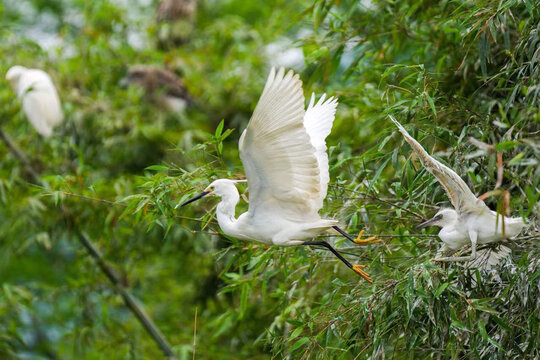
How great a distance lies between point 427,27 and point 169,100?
7.18 ft

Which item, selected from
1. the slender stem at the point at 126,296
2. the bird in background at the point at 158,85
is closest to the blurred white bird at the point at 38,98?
the bird in background at the point at 158,85

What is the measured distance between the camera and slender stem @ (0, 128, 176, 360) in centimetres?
383

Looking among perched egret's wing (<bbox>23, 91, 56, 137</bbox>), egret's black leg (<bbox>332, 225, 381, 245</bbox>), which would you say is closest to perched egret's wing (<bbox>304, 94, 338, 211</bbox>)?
egret's black leg (<bbox>332, 225, 381, 245</bbox>)

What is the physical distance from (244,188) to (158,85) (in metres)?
2.27

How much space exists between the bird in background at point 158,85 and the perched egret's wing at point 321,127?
2.48m

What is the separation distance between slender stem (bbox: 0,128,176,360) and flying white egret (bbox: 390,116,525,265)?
226cm

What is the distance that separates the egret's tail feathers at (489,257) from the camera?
75.1 inches

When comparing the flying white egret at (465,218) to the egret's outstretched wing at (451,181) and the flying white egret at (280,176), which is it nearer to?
the egret's outstretched wing at (451,181)

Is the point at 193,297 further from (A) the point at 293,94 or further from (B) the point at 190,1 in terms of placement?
(A) the point at 293,94

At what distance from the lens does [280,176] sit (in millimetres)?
1829

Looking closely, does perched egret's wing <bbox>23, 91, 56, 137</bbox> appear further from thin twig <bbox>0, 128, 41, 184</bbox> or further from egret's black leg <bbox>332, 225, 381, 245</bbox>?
egret's black leg <bbox>332, 225, 381, 245</bbox>

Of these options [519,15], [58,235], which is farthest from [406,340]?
[58,235]

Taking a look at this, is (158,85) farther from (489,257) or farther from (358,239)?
(489,257)

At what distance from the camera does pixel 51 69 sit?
475 cm
